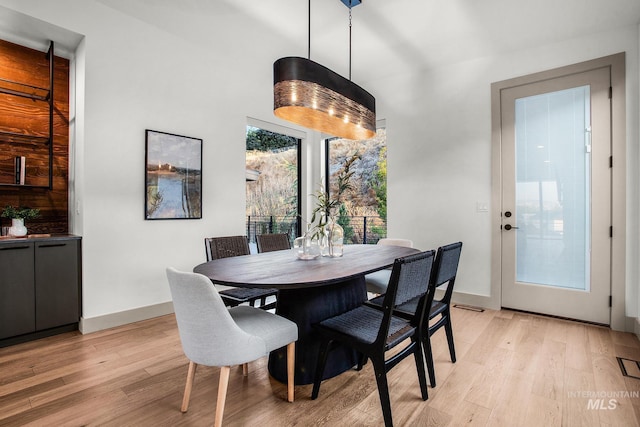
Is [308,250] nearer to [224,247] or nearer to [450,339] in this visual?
[224,247]

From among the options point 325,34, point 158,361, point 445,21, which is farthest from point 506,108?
point 158,361

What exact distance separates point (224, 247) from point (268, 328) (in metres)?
1.20

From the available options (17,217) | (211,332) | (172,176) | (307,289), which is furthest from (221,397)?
(17,217)

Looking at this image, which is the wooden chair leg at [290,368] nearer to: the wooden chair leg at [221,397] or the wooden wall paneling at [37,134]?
the wooden chair leg at [221,397]

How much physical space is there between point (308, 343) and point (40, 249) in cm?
244

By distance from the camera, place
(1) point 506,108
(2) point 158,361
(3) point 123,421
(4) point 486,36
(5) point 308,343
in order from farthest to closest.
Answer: (1) point 506,108 → (4) point 486,36 → (2) point 158,361 → (5) point 308,343 → (3) point 123,421

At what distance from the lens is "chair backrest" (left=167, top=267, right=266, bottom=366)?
142cm

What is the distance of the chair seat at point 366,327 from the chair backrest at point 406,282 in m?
0.11

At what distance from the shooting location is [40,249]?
2723 millimetres

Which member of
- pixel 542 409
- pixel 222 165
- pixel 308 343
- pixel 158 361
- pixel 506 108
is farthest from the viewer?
pixel 222 165

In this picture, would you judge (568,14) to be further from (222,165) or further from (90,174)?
(90,174)

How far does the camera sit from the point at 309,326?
199 cm

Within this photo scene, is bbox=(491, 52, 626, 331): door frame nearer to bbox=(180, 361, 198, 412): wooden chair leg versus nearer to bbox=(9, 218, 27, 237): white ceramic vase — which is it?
bbox=(180, 361, 198, 412): wooden chair leg

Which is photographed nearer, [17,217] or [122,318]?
[17,217]
